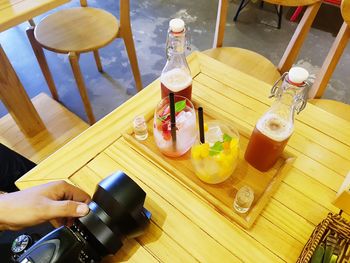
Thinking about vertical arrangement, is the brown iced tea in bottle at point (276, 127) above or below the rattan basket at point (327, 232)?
above

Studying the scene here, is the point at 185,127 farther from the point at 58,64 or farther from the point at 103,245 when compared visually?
the point at 58,64

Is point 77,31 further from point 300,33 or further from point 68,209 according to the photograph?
point 68,209

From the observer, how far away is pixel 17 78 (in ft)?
4.57

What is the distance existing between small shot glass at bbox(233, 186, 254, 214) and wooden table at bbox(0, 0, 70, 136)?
1.12m

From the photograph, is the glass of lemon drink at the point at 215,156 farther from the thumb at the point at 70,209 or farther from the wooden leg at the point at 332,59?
the wooden leg at the point at 332,59

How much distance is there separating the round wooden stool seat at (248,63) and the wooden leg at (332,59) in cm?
19

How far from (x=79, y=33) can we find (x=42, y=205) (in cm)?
129

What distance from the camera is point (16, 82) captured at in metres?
1.39

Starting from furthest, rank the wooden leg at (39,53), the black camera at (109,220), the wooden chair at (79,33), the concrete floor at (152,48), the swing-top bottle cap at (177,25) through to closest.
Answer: the concrete floor at (152,48) → the wooden leg at (39,53) → the wooden chair at (79,33) → the swing-top bottle cap at (177,25) → the black camera at (109,220)

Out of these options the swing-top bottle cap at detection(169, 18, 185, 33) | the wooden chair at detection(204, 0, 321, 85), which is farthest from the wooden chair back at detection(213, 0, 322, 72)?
the swing-top bottle cap at detection(169, 18, 185, 33)

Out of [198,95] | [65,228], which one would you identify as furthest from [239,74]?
[65,228]

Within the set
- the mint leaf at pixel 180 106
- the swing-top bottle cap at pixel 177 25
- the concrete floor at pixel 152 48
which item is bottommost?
the concrete floor at pixel 152 48

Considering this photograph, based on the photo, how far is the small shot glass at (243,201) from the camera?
2.13 feet

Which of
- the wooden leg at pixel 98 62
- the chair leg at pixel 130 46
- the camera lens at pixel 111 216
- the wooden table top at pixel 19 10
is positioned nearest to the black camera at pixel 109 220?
the camera lens at pixel 111 216
